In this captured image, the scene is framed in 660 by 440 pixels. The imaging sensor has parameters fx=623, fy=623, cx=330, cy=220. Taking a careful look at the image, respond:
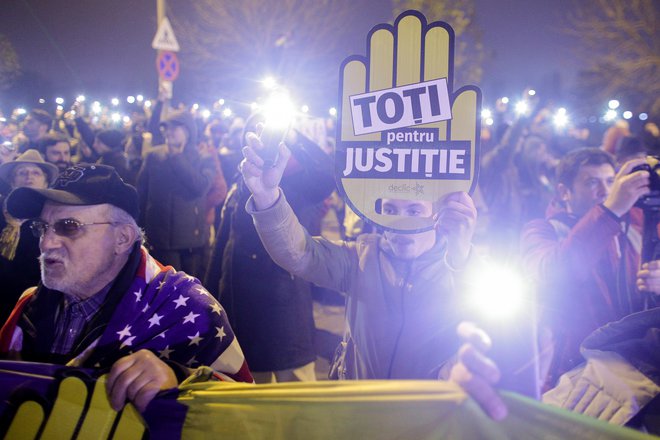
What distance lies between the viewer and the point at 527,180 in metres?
8.42

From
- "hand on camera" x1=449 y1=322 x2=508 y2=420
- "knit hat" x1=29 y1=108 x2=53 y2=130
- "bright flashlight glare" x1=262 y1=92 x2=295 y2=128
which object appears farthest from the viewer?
"knit hat" x1=29 y1=108 x2=53 y2=130

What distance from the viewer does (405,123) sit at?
2.13m

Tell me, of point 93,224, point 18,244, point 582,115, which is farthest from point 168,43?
point 582,115

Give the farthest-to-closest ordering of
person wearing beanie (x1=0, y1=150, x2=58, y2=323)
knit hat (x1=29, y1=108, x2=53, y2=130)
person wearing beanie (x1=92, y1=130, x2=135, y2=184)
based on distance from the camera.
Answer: knit hat (x1=29, y1=108, x2=53, y2=130) → person wearing beanie (x1=92, y1=130, x2=135, y2=184) → person wearing beanie (x1=0, y1=150, x2=58, y2=323)

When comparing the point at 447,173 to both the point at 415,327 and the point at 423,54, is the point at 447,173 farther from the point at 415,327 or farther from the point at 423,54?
the point at 415,327

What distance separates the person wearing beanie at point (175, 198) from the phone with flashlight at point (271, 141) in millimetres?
3759

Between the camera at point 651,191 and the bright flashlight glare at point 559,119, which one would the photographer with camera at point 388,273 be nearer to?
the camera at point 651,191

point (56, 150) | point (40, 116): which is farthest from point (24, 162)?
point (40, 116)

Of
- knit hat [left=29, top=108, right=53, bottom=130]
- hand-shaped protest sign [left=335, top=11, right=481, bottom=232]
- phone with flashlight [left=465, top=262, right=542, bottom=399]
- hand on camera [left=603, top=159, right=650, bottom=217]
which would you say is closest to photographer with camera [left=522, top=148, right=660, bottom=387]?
hand on camera [left=603, top=159, right=650, bottom=217]

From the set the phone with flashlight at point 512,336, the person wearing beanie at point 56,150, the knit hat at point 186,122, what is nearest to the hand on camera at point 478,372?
the phone with flashlight at point 512,336

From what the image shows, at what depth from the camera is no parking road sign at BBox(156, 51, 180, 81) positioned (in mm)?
13211

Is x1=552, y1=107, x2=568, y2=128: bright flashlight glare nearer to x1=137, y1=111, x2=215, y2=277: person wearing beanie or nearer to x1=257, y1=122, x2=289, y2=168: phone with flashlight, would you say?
x1=137, y1=111, x2=215, y2=277: person wearing beanie

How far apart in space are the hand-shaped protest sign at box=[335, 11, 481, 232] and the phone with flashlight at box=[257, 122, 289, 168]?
209mm

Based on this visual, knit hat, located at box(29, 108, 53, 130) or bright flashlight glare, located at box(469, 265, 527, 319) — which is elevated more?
knit hat, located at box(29, 108, 53, 130)
